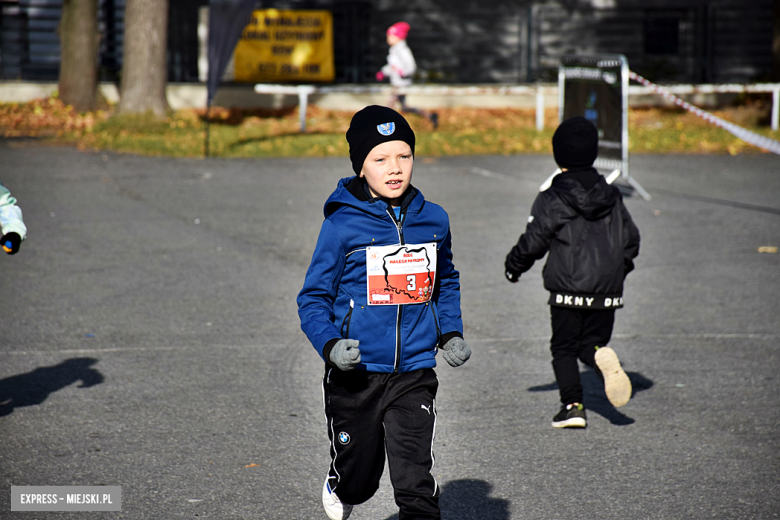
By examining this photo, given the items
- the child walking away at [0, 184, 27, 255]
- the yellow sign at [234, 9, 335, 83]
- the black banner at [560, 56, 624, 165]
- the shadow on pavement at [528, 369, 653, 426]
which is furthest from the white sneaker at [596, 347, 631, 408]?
the yellow sign at [234, 9, 335, 83]

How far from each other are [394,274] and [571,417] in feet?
6.33

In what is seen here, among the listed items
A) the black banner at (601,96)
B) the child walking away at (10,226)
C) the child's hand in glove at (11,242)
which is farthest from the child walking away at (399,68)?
the child's hand in glove at (11,242)

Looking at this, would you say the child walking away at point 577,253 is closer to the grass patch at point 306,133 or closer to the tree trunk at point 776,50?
the grass patch at point 306,133

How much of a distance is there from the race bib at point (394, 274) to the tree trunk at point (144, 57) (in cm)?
1491

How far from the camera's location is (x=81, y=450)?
4.27 m

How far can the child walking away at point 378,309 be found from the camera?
10.0ft

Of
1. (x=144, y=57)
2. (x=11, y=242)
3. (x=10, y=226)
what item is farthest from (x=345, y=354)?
(x=144, y=57)

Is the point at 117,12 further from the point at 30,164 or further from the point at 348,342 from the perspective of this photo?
the point at 348,342

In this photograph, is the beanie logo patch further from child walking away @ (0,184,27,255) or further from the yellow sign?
the yellow sign

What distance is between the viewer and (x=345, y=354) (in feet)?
9.24

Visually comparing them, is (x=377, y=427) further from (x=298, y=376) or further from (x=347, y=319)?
(x=298, y=376)

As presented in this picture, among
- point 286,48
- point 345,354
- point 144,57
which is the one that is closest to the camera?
point 345,354

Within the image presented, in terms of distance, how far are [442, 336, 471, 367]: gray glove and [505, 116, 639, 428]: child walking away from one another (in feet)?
5.45

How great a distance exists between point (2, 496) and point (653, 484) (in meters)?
2.81
